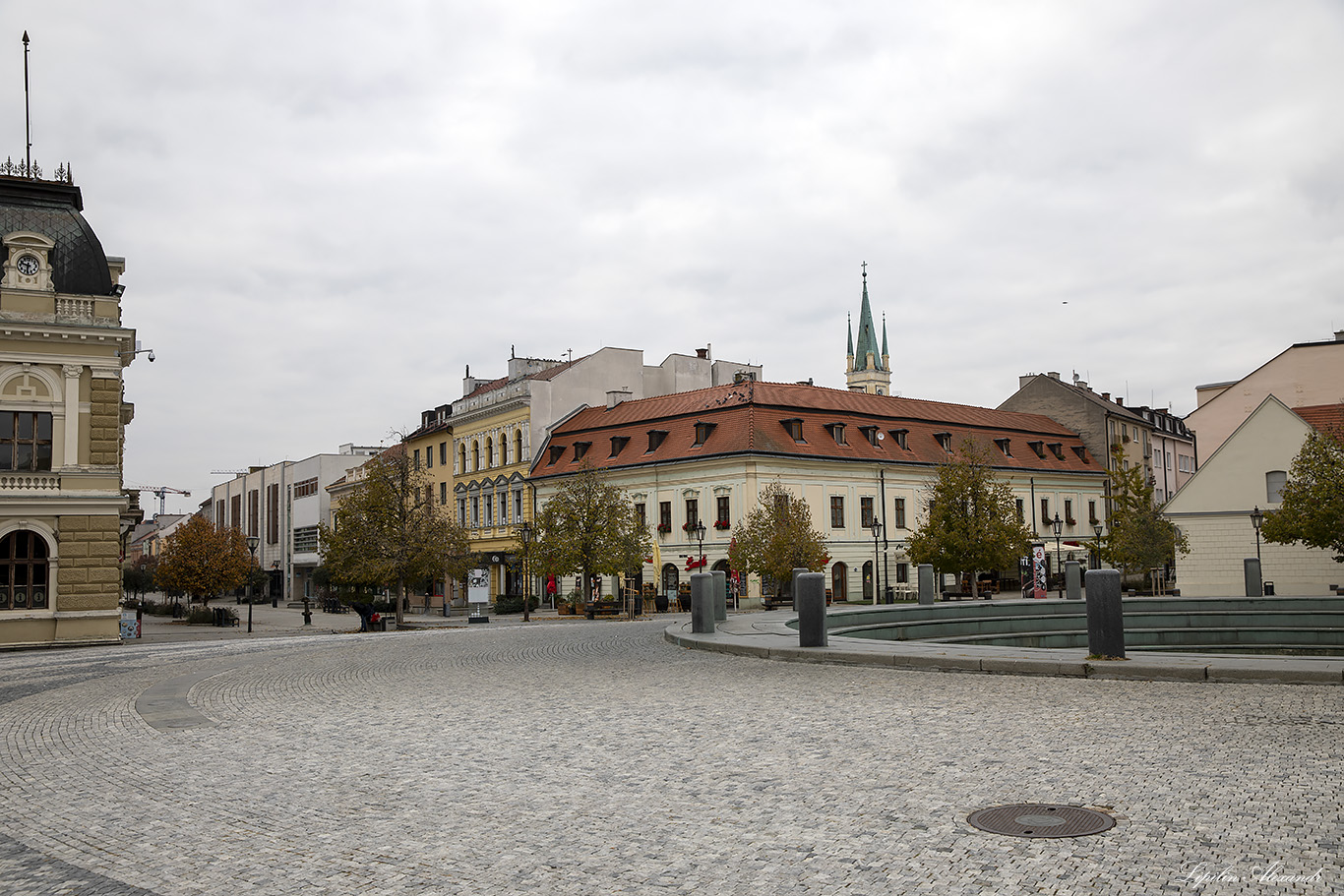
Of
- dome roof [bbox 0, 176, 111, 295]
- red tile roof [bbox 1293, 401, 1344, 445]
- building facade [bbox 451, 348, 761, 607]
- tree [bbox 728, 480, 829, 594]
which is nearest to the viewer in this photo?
dome roof [bbox 0, 176, 111, 295]

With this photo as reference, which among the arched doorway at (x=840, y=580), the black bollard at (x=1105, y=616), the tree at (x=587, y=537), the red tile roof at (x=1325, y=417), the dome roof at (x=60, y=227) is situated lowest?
the arched doorway at (x=840, y=580)

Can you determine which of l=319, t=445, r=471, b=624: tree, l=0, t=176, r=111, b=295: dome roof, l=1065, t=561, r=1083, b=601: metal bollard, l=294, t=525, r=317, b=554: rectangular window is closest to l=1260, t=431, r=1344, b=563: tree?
l=1065, t=561, r=1083, b=601: metal bollard

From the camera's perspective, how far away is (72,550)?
102ft

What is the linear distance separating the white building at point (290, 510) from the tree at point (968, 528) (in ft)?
182

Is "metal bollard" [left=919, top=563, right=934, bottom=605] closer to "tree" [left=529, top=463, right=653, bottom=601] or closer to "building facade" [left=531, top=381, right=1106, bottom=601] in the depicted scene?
"tree" [left=529, top=463, right=653, bottom=601]

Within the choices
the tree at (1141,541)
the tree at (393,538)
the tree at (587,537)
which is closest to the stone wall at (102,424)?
the tree at (393,538)

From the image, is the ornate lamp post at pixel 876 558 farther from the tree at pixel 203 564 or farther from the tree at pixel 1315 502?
the tree at pixel 203 564

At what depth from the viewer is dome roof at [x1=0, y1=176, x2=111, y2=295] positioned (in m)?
31.9

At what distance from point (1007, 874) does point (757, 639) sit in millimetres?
14828

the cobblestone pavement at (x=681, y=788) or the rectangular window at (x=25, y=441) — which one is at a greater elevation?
the rectangular window at (x=25, y=441)

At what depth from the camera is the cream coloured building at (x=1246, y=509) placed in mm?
40469

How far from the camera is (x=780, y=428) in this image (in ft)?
177

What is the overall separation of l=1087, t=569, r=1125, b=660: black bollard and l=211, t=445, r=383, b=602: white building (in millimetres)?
80161

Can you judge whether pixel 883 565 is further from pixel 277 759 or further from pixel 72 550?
pixel 277 759
